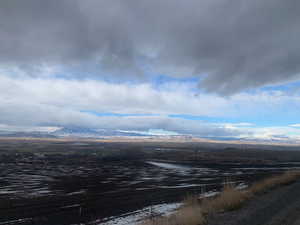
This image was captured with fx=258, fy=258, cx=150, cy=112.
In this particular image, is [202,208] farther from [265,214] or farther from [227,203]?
[265,214]

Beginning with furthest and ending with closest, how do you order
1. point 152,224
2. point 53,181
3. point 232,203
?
1. point 53,181
2. point 232,203
3. point 152,224

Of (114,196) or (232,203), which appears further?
(114,196)

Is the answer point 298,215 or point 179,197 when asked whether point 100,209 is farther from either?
point 298,215

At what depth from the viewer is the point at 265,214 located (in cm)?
1241

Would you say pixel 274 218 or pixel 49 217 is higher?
pixel 274 218

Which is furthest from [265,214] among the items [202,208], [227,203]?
[202,208]

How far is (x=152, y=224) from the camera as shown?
11359 mm

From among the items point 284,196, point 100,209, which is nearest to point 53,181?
point 100,209

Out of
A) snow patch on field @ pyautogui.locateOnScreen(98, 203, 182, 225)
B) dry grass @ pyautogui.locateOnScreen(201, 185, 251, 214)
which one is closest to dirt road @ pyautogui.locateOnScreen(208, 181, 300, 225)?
dry grass @ pyautogui.locateOnScreen(201, 185, 251, 214)

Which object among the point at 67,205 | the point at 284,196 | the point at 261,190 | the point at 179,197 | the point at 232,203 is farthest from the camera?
the point at 179,197

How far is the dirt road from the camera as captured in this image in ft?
36.6

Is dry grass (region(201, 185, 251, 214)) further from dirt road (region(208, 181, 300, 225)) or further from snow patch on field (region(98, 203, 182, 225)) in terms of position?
snow patch on field (region(98, 203, 182, 225))

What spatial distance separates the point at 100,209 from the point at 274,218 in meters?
11.0

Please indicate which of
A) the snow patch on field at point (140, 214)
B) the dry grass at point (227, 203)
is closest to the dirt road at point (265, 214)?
the dry grass at point (227, 203)
